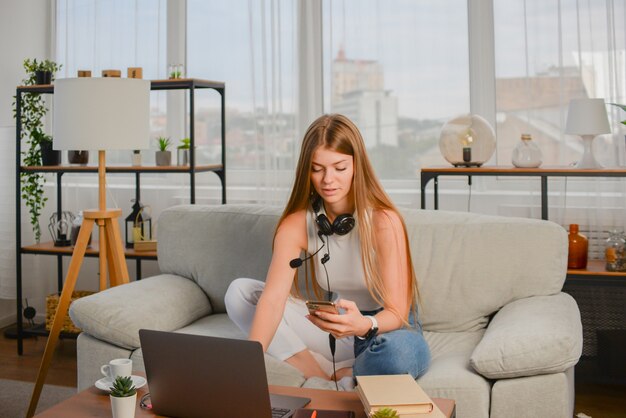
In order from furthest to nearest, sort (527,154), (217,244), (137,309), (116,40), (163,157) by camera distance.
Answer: (116,40) < (163,157) < (527,154) < (217,244) < (137,309)

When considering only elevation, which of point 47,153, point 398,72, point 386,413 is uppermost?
point 398,72

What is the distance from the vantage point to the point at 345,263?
2494 mm

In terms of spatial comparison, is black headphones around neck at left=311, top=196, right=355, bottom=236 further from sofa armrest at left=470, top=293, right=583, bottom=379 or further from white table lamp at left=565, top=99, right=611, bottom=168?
white table lamp at left=565, top=99, right=611, bottom=168

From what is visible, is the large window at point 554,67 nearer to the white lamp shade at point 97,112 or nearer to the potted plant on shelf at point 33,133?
the white lamp shade at point 97,112

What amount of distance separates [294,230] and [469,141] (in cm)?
123

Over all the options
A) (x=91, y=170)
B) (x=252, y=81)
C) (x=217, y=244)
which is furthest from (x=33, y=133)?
(x=217, y=244)

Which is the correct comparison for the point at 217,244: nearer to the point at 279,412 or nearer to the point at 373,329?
the point at 373,329

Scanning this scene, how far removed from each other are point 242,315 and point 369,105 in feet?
5.71

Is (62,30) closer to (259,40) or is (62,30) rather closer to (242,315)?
(259,40)

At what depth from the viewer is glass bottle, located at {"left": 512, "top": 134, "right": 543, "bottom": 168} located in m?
3.40

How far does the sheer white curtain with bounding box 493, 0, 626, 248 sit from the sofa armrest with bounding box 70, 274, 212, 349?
5.53 feet

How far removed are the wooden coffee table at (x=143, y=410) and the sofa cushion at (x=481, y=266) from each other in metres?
0.96

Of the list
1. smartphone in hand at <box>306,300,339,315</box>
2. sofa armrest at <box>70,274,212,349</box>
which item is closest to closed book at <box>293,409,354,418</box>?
smartphone in hand at <box>306,300,339,315</box>

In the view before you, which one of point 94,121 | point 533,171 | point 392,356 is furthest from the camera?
point 533,171
